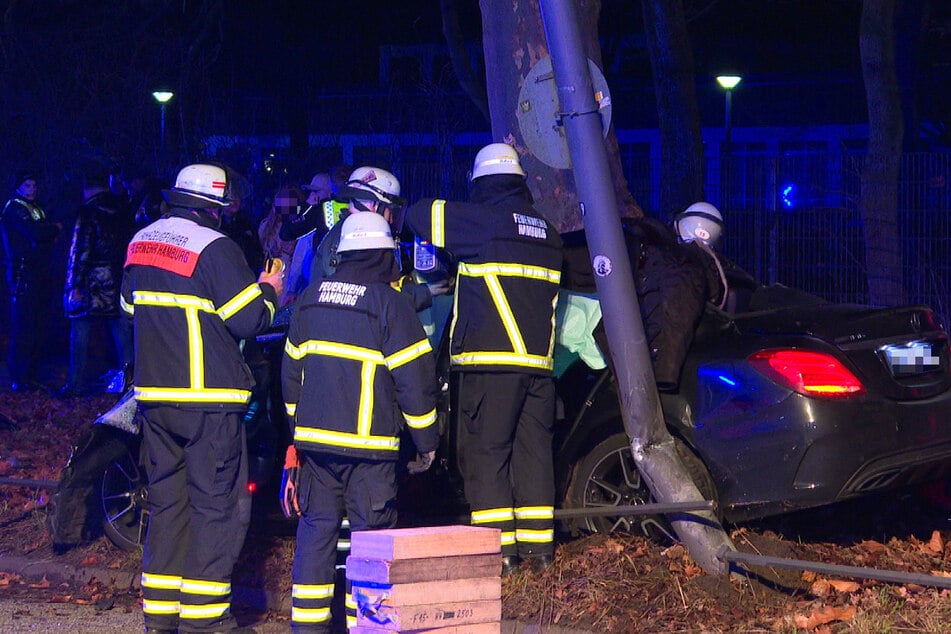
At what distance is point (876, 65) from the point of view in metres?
12.1

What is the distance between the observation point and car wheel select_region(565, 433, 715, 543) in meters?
6.36

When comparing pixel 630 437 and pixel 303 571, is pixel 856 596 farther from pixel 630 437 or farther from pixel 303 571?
pixel 303 571

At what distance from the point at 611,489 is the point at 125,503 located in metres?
2.88

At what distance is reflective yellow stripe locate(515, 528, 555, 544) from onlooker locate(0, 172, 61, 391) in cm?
808

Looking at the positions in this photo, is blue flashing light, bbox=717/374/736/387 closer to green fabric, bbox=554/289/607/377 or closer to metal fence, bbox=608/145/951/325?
green fabric, bbox=554/289/607/377

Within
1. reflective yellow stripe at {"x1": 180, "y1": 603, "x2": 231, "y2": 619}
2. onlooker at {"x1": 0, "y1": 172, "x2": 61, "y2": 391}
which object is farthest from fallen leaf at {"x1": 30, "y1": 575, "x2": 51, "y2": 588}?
onlooker at {"x1": 0, "y1": 172, "x2": 61, "y2": 391}

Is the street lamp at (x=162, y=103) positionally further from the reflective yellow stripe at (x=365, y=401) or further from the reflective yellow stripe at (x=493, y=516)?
the reflective yellow stripe at (x=365, y=401)

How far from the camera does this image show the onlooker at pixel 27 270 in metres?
12.4

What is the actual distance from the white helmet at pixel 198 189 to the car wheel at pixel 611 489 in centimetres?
237

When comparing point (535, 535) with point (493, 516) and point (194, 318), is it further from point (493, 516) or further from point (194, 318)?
point (194, 318)

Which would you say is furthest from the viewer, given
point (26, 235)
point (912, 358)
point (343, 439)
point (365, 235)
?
point (26, 235)

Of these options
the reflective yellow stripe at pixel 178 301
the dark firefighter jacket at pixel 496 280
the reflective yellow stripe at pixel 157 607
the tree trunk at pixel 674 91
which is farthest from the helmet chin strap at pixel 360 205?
the tree trunk at pixel 674 91

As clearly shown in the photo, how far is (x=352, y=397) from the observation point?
5508mm

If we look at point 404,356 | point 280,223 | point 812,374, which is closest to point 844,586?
point 812,374
